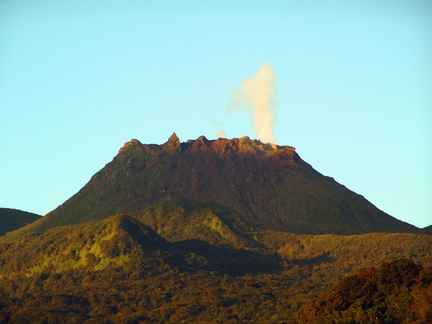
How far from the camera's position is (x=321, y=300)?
164m

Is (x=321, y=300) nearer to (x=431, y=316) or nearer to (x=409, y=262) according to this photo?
(x=409, y=262)

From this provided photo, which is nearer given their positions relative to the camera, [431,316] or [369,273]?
[431,316]

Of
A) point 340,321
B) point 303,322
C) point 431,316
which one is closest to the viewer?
point 431,316

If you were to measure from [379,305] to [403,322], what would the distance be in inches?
343

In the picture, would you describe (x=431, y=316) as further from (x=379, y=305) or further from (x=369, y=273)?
(x=369, y=273)

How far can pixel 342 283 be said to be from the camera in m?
167

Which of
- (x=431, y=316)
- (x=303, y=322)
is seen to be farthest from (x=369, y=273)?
(x=431, y=316)

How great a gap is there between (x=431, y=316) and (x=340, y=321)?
16.4 metres

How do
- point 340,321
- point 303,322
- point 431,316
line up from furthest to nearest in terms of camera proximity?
point 303,322 < point 340,321 < point 431,316

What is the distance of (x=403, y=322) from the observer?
147 metres

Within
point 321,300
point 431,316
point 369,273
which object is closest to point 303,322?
point 321,300

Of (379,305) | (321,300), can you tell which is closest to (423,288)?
(379,305)

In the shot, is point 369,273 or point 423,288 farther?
point 369,273

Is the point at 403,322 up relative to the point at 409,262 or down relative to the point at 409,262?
down
